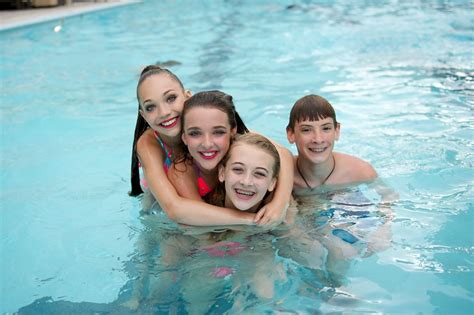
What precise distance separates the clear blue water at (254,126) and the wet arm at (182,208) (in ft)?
1.58

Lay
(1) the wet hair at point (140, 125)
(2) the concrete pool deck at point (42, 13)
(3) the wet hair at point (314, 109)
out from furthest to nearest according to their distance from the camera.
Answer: (2) the concrete pool deck at point (42, 13) < (3) the wet hair at point (314, 109) < (1) the wet hair at point (140, 125)

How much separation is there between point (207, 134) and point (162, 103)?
0.38m

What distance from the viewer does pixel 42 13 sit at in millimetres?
15312

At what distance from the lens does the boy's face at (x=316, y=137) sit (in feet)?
11.3

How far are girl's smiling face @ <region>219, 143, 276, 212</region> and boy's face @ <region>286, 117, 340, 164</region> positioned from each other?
0.54 m

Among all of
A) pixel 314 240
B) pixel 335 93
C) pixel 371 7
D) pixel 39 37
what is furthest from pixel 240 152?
pixel 371 7

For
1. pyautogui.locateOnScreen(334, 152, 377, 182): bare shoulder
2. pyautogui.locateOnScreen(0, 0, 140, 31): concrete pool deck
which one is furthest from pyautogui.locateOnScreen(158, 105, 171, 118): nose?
pyautogui.locateOnScreen(0, 0, 140, 31): concrete pool deck

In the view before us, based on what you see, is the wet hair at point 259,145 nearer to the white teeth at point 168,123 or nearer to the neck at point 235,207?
the neck at point 235,207

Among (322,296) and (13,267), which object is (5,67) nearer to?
(13,267)

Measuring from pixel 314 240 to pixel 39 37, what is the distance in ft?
35.7

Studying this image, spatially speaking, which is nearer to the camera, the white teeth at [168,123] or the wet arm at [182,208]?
the wet arm at [182,208]


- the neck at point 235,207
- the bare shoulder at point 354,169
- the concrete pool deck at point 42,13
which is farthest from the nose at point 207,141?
the concrete pool deck at point 42,13

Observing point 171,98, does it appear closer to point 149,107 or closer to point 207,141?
point 149,107

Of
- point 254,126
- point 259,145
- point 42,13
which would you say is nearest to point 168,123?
point 259,145
